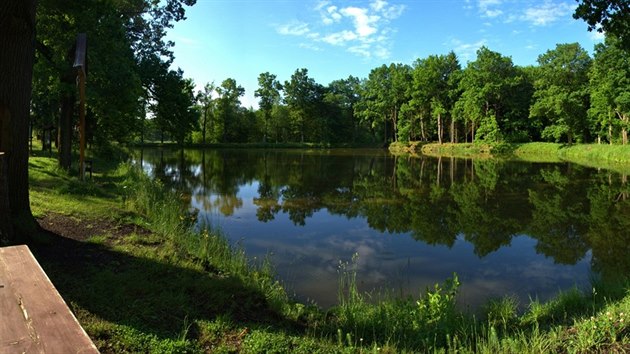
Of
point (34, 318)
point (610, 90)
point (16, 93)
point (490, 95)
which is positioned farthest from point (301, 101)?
point (34, 318)

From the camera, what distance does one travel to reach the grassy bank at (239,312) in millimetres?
4086

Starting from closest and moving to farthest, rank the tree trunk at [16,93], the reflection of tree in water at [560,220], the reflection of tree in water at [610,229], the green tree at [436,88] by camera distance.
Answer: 1. the tree trunk at [16,93]
2. the reflection of tree in water at [610,229]
3. the reflection of tree in water at [560,220]
4. the green tree at [436,88]

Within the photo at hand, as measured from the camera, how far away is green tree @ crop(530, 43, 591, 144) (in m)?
46.9

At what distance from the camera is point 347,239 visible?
1088 cm

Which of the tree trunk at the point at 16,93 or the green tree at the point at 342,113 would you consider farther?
the green tree at the point at 342,113

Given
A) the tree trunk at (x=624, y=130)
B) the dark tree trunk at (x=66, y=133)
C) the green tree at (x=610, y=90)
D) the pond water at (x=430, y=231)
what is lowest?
the pond water at (x=430, y=231)

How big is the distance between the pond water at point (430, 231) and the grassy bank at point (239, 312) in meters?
0.93

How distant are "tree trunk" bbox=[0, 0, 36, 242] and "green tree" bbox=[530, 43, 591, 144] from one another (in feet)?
168

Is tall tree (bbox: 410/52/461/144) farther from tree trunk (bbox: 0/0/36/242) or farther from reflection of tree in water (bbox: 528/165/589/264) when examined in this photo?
tree trunk (bbox: 0/0/36/242)

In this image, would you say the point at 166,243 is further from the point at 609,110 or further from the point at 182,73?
the point at 609,110

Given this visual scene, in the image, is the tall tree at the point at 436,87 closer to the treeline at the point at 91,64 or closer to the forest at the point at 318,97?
the forest at the point at 318,97

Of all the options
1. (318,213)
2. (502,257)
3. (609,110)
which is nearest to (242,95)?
(609,110)

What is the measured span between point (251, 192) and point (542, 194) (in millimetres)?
12438

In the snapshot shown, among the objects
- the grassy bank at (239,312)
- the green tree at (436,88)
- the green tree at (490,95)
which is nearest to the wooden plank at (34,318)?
the grassy bank at (239,312)
